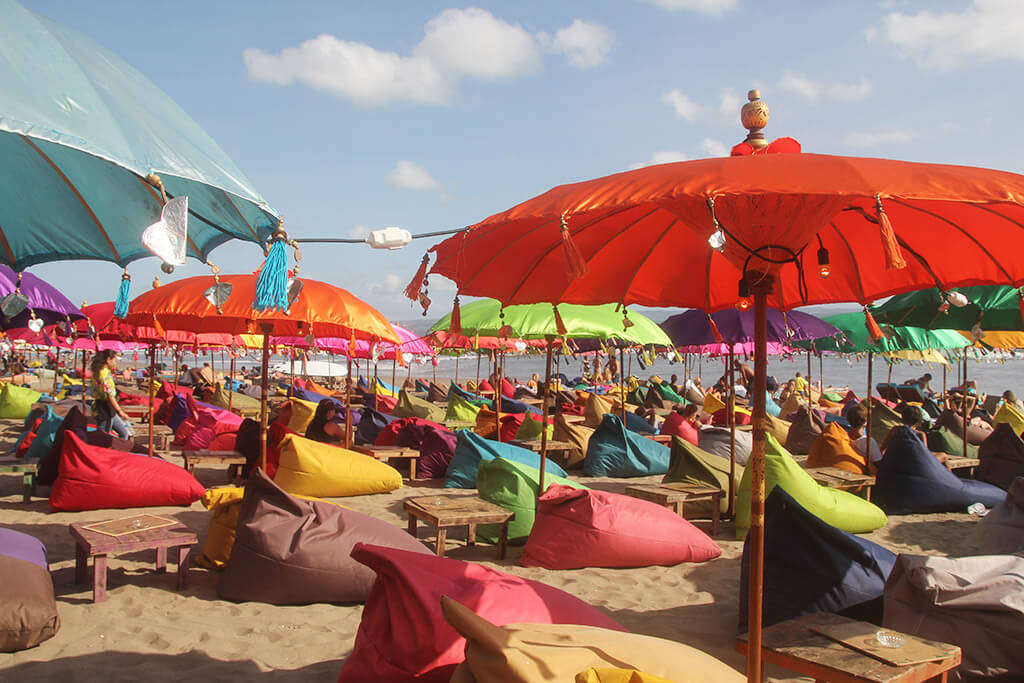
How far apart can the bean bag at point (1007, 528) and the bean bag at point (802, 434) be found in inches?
267

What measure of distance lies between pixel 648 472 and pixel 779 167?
330 inches

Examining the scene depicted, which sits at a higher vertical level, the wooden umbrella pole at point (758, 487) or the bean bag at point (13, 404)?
the wooden umbrella pole at point (758, 487)

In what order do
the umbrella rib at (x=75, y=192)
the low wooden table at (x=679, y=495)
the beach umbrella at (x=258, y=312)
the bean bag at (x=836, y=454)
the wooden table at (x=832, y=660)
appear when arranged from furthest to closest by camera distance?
the bean bag at (x=836, y=454)
the low wooden table at (x=679, y=495)
the beach umbrella at (x=258, y=312)
the umbrella rib at (x=75, y=192)
the wooden table at (x=832, y=660)

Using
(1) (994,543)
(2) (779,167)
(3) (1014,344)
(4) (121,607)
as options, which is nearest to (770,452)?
(1) (994,543)

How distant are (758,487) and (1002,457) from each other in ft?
25.8

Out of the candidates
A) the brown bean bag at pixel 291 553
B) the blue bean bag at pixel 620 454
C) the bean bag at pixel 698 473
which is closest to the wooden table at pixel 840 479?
the bean bag at pixel 698 473

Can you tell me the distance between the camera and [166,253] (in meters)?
2.22

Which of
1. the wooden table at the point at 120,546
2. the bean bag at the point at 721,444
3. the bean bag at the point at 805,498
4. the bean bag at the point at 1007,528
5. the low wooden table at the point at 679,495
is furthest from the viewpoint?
the bean bag at the point at 721,444

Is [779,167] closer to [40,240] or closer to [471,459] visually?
[40,240]

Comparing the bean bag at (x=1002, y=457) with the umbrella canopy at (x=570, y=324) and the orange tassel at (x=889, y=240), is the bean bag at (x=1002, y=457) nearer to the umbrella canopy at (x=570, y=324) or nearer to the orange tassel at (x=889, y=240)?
the umbrella canopy at (x=570, y=324)

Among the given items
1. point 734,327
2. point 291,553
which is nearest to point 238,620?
point 291,553

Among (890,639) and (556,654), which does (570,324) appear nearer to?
(890,639)

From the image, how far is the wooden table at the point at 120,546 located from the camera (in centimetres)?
450

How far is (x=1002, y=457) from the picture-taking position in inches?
340
